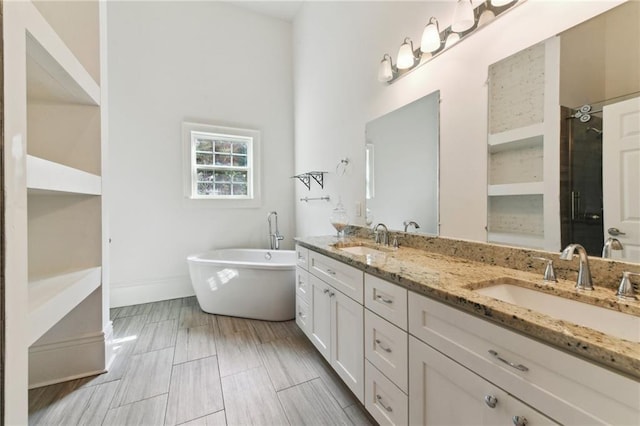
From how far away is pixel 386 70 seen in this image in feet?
6.49

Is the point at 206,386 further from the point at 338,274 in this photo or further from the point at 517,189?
the point at 517,189

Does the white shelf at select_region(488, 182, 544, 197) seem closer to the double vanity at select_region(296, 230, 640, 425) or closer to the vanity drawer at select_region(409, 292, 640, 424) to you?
the double vanity at select_region(296, 230, 640, 425)

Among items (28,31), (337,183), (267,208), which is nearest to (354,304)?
(337,183)

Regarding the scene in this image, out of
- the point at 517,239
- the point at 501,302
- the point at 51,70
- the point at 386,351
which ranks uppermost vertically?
the point at 51,70

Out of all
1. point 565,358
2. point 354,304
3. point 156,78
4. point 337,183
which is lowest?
Result: point 354,304

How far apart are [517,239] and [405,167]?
0.89 m

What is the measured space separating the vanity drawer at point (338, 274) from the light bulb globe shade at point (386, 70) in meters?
1.42

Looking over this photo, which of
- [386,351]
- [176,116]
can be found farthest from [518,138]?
[176,116]

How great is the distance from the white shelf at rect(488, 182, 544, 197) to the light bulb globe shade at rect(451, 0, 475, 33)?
87 cm

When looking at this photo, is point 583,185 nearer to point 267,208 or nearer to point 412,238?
point 412,238

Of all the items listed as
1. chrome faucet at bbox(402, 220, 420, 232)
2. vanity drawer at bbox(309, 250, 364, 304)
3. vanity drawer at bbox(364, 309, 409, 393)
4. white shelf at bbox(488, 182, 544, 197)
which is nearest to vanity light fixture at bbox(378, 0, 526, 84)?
white shelf at bbox(488, 182, 544, 197)

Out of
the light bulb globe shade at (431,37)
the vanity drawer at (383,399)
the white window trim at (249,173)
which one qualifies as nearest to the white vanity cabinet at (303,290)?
the vanity drawer at (383,399)

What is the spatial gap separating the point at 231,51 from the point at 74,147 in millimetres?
2436

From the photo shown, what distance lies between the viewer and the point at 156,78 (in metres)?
3.12
